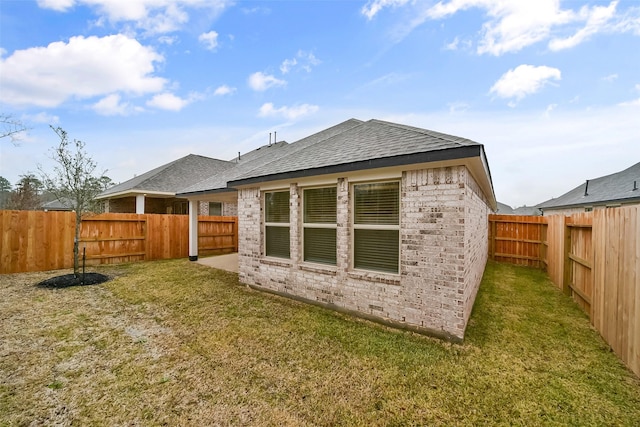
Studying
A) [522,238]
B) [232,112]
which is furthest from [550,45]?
[232,112]

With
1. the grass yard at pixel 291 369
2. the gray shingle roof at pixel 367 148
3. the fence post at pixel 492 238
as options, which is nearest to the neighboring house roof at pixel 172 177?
the grass yard at pixel 291 369

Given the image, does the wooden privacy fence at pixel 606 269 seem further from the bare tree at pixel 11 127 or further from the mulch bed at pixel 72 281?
the bare tree at pixel 11 127

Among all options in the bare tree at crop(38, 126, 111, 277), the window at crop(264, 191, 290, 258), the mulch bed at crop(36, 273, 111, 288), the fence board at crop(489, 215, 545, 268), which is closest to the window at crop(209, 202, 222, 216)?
the bare tree at crop(38, 126, 111, 277)

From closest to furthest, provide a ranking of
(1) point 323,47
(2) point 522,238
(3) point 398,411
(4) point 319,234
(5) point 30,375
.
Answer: (3) point 398,411 < (5) point 30,375 < (4) point 319,234 < (1) point 323,47 < (2) point 522,238

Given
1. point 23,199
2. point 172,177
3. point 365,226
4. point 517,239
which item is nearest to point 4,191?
point 23,199

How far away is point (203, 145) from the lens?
24922 mm

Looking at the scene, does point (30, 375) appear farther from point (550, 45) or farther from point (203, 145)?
point (203, 145)

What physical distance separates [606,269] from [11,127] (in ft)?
62.6

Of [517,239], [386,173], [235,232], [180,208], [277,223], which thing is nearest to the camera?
[386,173]

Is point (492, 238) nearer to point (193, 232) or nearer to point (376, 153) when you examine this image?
point (376, 153)

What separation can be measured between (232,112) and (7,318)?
432 inches

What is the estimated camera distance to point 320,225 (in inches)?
214

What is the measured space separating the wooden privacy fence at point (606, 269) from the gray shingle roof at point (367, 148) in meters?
2.33

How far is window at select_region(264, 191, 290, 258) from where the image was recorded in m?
6.13
